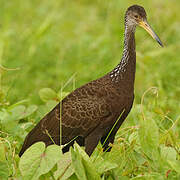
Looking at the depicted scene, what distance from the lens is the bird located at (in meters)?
3.81

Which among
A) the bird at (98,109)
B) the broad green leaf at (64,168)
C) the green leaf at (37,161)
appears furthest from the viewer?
the bird at (98,109)

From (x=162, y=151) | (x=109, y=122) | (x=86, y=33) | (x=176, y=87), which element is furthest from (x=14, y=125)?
(x=86, y=33)

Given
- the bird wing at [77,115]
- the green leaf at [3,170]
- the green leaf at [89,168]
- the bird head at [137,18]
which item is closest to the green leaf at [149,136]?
the green leaf at [89,168]

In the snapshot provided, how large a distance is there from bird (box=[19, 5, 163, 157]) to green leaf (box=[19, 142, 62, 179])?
66 centimetres

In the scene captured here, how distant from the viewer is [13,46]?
23.2ft

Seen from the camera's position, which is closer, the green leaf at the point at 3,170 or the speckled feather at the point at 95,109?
the green leaf at the point at 3,170

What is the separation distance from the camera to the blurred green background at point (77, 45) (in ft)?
20.7

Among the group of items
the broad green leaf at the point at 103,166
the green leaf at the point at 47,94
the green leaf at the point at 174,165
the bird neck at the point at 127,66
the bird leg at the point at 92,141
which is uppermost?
the bird neck at the point at 127,66

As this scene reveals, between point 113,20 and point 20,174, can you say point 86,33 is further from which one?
point 20,174

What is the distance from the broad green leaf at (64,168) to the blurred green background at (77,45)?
6.49 ft

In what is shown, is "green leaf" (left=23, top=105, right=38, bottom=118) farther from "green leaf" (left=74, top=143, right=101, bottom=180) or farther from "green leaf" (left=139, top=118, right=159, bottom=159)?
"green leaf" (left=139, top=118, right=159, bottom=159)

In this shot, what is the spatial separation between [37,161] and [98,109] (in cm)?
91

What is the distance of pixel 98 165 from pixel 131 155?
0.39 meters

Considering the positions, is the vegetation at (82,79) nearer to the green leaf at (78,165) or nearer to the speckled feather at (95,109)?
the green leaf at (78,165)
